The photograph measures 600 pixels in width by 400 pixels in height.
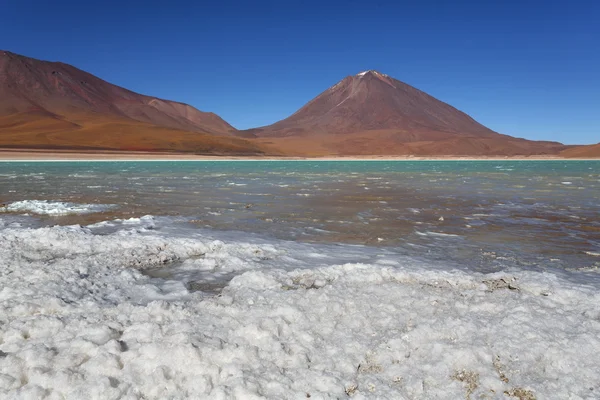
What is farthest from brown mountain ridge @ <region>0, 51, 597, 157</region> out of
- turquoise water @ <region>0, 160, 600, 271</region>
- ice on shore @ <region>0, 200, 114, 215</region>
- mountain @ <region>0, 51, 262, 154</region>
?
turquoise water @ <region>0, 160, 600, 271</region>

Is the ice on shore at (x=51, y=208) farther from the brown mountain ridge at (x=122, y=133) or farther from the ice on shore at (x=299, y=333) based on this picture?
the brown mountain ridge at (x=122, y=133)

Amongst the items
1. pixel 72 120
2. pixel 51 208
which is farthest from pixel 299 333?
pixel 72 120

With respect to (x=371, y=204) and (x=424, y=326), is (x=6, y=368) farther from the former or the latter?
(x=371, y=204)

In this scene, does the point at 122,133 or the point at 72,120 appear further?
the point at 72,120

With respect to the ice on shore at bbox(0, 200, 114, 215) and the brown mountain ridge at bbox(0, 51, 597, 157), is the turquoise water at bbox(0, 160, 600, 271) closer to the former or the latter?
the ice on shore at bbox(0, 200, 114, 215)

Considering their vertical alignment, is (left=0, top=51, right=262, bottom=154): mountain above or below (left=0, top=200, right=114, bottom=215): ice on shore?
above

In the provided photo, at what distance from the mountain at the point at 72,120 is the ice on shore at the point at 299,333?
274 feet

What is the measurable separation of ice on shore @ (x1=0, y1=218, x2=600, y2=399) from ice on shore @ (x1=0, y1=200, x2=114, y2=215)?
4447mm

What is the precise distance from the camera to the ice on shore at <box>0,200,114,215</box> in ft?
28.6

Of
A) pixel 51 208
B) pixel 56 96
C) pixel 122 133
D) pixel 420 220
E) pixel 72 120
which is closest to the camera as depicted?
pixel 420 220

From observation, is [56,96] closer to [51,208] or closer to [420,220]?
[51,208]

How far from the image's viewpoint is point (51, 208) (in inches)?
360

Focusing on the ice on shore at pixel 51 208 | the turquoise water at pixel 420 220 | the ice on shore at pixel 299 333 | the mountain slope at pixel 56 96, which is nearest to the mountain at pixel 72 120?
the mountain slope at pixel 56 96

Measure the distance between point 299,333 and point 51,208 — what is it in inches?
321
